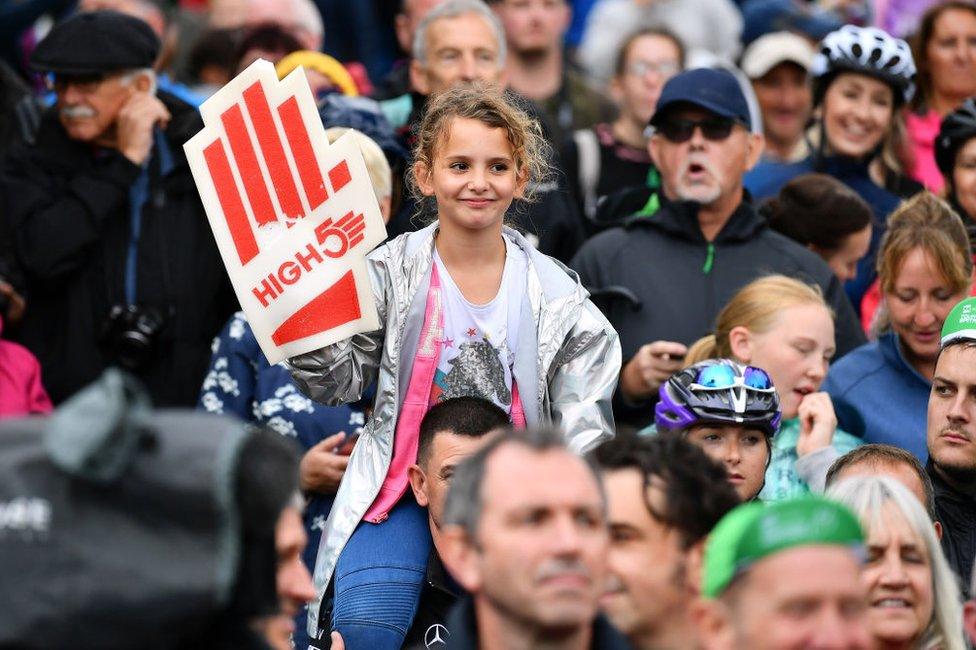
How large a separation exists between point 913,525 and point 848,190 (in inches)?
132

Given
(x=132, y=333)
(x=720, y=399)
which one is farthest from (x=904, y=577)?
(x=132, y=333)

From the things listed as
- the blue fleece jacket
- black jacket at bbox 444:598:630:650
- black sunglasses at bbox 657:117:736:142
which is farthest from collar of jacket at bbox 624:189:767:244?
black jacket at bbox 444:598:630:650

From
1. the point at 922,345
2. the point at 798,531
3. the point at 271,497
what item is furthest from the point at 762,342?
→ the point at 271,497

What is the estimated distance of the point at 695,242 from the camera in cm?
783

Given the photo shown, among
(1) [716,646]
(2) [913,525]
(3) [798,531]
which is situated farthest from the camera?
(2) [913,525]

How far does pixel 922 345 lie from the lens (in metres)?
7.40

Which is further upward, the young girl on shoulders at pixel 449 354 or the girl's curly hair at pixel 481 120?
the girl's curly hair at pixel 481 120

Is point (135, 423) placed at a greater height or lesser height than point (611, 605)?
greater

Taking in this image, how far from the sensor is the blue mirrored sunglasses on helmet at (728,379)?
251 inches

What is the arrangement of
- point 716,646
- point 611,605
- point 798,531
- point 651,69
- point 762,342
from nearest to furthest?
point 798,531 → point 716,646 → point 611,605 → point 762,342 → point 651,69

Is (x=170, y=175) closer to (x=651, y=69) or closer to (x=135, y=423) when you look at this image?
(x=651, y=69)

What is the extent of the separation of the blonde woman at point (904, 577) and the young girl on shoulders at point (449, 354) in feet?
3.38

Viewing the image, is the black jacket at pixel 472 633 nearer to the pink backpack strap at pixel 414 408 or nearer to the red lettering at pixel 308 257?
the pink backpack strap at pixel 414 408

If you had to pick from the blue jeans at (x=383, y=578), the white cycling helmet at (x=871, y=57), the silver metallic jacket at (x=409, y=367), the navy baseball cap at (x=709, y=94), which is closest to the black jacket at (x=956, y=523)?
the silver metallic jacket at (x=409, y=367)
